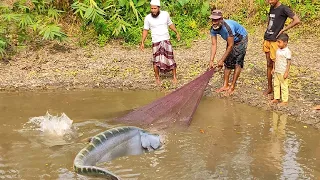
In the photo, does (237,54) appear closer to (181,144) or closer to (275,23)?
(275,23)

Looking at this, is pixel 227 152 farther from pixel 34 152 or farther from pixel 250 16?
pixel 250 16

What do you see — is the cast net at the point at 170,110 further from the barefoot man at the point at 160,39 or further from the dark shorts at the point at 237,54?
the barefoot man at the point at 160,39

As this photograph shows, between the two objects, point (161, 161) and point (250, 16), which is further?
point (250, 16)

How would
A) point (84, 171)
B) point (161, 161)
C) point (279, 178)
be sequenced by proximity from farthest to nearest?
point (161, 161), point (279, 178), point (84, 171)

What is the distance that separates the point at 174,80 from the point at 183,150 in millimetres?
3124

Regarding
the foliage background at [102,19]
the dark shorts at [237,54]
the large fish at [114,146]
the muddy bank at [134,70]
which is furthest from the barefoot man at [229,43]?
the foliage background at [102,19]

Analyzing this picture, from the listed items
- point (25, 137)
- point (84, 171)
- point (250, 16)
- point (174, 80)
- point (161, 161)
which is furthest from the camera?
point (250, 16)

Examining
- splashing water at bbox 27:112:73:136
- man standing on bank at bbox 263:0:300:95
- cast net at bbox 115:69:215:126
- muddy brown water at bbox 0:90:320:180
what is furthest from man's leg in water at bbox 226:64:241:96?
splashing water at bbox 27:112:73:136

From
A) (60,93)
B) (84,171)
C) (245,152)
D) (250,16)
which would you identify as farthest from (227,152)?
(250,16)

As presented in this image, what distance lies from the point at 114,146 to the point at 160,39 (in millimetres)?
3582

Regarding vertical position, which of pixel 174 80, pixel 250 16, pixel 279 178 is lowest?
pixel 279 178

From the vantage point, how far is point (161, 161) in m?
6.10

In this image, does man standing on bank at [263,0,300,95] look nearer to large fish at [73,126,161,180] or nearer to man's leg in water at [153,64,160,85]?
man's leg in water at [153,64,160,85]

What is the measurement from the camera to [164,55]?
927cm
